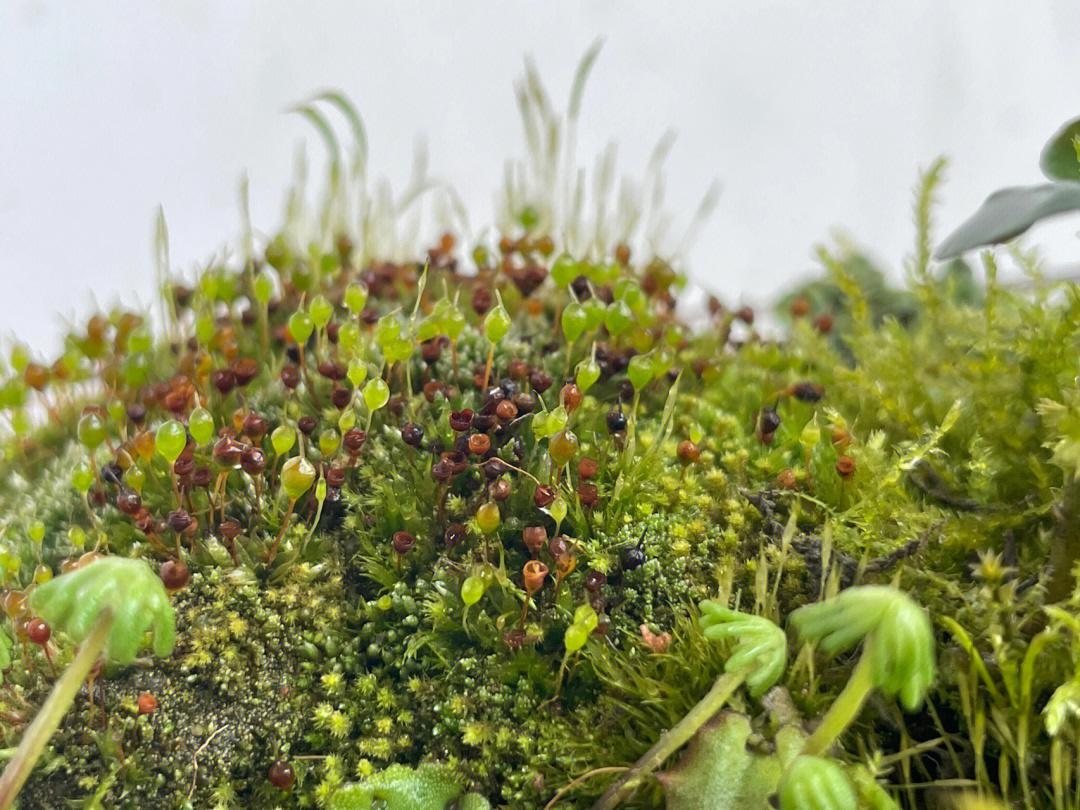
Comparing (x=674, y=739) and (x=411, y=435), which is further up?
(x=411, y=435)

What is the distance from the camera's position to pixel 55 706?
0.65m

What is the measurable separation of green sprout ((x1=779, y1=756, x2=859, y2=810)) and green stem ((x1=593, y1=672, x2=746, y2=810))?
0.11 meters

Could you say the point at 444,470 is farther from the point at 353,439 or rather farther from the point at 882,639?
the point at 882,639

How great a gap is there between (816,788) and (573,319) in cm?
65

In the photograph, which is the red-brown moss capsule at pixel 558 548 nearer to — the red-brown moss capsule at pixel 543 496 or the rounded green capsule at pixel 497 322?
the red-brown moss capsule at pixel 543 496

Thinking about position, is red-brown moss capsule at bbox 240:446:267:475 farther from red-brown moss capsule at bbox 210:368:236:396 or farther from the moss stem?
the moss stem

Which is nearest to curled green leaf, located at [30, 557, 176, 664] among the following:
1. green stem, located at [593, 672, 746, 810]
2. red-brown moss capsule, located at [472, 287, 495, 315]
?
green stem, located at [593, 672, 746, 810]

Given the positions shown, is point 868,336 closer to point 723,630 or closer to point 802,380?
point 802,380

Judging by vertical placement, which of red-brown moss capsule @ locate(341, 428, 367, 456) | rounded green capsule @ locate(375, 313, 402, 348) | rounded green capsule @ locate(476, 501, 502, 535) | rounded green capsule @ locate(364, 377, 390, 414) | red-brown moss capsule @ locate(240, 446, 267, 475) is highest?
rounded green capsule @ locate(375, 313, 402, 348)

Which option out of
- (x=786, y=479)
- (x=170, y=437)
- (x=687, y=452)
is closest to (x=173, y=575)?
(x=170, y=437)

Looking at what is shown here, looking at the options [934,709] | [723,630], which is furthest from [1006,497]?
[723,630]

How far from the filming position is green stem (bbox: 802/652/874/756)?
2.07ft

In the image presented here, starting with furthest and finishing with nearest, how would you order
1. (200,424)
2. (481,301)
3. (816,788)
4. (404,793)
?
(481,301) → (200,424) → (404,793) → (816,788)

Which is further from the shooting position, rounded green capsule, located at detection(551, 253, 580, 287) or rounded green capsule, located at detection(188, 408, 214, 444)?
rounded green capsule, located at detection(551, 253, 580, 287)
